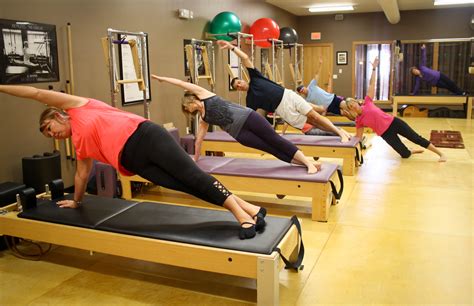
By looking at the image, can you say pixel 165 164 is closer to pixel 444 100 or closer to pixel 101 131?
pixel 101 131

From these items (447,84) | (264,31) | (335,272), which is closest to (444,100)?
(447,84)

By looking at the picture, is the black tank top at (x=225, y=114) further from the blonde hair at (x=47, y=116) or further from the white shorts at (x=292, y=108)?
the white shorts at (x=292, y=108)

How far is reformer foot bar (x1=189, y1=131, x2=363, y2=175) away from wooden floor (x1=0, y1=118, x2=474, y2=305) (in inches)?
48.0

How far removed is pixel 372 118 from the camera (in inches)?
235

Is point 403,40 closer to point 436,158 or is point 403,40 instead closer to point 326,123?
point 436,158

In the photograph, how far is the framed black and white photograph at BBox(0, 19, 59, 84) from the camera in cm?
390

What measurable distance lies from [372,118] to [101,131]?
4277 millimetres

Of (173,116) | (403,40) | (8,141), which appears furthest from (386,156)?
(403,40)

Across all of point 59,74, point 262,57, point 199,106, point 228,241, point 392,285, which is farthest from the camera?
point 262,57

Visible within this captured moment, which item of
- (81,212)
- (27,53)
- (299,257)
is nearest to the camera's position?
(299,257)

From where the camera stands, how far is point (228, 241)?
7.99ft

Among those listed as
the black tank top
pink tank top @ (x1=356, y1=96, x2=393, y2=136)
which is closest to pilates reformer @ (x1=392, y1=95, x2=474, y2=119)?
pink tank top @ (x1=356, y1=96, x2=393, y2=136)

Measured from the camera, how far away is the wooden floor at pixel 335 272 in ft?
8.32

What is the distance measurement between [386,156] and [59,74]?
453 cm
